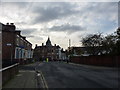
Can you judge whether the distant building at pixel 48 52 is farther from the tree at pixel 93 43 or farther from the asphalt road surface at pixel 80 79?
the asphalt road surface at pixel 80 79

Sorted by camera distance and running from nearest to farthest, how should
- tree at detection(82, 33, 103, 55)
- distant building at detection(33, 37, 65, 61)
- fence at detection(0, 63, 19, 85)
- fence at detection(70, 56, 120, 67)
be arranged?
fence at detection(0, 63, 19, 85) → fence at detection(70, 56, 120, 67) → tree at detection(82, 33, 103, 55) → distant building at detection(33, 37, 65, 61)

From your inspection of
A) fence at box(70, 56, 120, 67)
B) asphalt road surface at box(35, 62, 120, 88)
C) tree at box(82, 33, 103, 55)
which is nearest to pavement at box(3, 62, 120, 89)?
asphalt road surface at box(35, 62, 120, 88)

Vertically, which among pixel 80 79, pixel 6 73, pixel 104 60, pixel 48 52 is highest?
pixel 48 52

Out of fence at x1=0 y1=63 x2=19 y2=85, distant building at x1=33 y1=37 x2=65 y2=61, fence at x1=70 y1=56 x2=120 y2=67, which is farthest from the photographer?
distant building at x1=33 y1=37 x2=65 y2=61

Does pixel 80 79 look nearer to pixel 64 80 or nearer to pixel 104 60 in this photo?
pixel 64 80

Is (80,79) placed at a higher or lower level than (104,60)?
lower

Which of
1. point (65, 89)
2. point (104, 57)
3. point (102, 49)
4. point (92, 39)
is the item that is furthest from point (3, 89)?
point (92, 39)

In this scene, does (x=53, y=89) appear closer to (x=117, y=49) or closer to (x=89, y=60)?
(x=117, y=49)

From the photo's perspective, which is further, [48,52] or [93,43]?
[48,52]

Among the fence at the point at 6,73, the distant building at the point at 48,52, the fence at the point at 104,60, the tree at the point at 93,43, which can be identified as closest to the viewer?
the fence at the point at 6,73

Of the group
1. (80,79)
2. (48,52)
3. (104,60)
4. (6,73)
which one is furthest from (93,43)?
(48,52)

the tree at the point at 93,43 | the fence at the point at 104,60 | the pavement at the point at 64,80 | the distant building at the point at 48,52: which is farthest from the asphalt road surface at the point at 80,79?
the distant building at the point at 48,52

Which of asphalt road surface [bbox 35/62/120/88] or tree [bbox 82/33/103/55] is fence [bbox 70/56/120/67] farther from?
asphalt road surface [bbox 35/62/120/88]

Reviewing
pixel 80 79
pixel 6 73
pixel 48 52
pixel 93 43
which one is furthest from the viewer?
pixel 48 52
